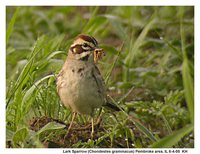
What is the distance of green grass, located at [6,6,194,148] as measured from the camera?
4.46 m

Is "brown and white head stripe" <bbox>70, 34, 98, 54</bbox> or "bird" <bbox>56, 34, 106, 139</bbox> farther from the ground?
"brown and white head stripe" <bbox>70, 34, 98, 54</bbox>

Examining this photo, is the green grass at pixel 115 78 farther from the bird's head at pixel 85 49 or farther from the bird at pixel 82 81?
the bird's head at pixel 85 49

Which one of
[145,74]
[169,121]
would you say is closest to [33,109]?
[169,121]

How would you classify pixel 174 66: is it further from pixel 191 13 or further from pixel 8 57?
pixel 8 57

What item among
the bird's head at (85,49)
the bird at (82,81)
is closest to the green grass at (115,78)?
the bird at (82,81)

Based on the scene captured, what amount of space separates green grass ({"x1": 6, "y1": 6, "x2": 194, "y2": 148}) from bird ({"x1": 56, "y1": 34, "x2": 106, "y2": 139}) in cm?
19

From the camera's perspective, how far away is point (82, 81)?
14.4ft

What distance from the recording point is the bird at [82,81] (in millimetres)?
4383

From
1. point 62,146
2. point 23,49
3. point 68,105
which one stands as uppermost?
point 23,49

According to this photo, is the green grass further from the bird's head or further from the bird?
the bird's head

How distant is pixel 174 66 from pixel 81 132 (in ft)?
5.92

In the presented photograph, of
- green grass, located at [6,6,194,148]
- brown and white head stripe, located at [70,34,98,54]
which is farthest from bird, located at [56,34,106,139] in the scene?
green grass, located at [6,6,194,148]

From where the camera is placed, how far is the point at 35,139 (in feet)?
13.7

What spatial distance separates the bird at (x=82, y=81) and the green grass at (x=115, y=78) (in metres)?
0.19
